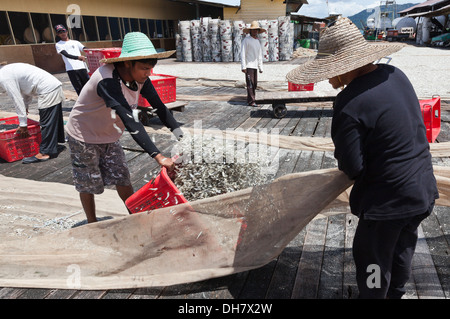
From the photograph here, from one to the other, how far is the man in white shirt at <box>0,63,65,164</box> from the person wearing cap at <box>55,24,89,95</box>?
99.5 inches

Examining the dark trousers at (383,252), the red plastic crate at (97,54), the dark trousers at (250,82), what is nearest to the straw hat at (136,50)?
the dark trousers at (383,252)

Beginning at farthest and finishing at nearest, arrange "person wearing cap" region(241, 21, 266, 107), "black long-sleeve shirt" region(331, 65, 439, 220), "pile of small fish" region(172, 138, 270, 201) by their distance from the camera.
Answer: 1. "person wearing cap" region(241, 21, 266, 107)
2. "pile of small fish" region(172, 138, 270, 201)
3. "black long-sleeve shirt" region(331, 65, 439, 220)

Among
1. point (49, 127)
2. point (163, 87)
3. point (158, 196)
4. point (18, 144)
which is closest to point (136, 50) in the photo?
point (158, 196)

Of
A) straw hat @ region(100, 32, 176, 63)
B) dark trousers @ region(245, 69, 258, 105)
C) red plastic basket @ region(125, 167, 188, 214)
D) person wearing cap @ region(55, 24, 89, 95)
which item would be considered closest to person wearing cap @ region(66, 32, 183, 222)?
straw hat @ region(100, 32, 176, 63)

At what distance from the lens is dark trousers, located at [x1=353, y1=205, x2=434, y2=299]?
161cm

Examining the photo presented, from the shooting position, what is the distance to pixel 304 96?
21.1ft

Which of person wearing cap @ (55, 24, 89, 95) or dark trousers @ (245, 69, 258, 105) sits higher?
person wearing cap @ (55, 24, 89, 95)

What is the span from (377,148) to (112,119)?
6.05 feet

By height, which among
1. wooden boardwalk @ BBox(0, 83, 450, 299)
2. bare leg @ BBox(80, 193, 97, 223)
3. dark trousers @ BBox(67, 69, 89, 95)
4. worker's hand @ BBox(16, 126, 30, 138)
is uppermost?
dark trousers @ BBox(67, 69, 89, 95)

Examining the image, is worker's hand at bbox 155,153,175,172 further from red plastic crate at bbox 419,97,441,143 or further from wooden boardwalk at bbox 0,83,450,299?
red plastic crate at bbox 419,97,441,143

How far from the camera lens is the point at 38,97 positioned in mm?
4348

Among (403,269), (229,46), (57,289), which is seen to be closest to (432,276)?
(403,269)

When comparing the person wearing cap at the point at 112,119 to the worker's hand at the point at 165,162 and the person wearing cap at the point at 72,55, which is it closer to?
the worker's hand at the point at 165,162

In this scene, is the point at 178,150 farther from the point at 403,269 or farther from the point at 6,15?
the point at 6,15
